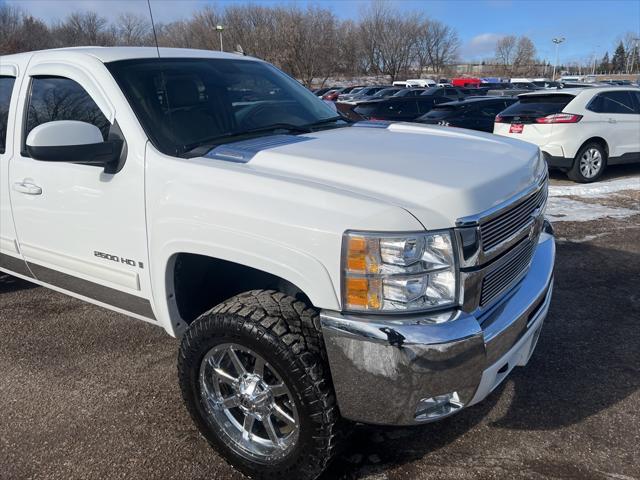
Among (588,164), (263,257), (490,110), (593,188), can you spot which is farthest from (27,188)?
(490,110)

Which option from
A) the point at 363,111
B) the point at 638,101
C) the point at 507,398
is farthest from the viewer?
the point at 363,111

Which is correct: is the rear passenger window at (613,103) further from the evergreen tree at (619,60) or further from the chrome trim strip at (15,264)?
the evergreen tree at (619,60)

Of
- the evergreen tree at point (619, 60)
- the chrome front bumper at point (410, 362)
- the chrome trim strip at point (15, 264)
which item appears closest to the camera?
the chrome front bumper at point (410, 362)

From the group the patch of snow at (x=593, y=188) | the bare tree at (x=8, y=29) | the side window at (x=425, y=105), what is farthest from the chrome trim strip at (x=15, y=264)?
the bare tree at (x=8, y=29)

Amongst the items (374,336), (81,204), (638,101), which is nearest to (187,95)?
(81,204)

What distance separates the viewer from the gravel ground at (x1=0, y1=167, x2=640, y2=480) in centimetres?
266

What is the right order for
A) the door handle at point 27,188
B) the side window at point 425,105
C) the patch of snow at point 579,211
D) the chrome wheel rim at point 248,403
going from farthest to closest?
the side window at point 425,105, the patch of snow at point 579,211, the door handle at point 27,188, the chrome wheel rim at point 248,403

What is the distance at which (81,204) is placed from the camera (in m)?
3.00

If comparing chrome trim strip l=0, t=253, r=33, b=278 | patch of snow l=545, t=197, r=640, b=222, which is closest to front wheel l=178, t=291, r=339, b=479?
chrome trim strip l=0, t=253, r=33, b=278

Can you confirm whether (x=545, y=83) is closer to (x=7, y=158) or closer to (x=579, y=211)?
(x=579, y=211)

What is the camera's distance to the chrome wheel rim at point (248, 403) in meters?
2.48

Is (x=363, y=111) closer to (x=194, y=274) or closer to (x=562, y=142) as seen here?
(x=562, y=142)

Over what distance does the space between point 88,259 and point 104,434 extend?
0.94m

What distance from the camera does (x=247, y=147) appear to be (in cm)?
279
